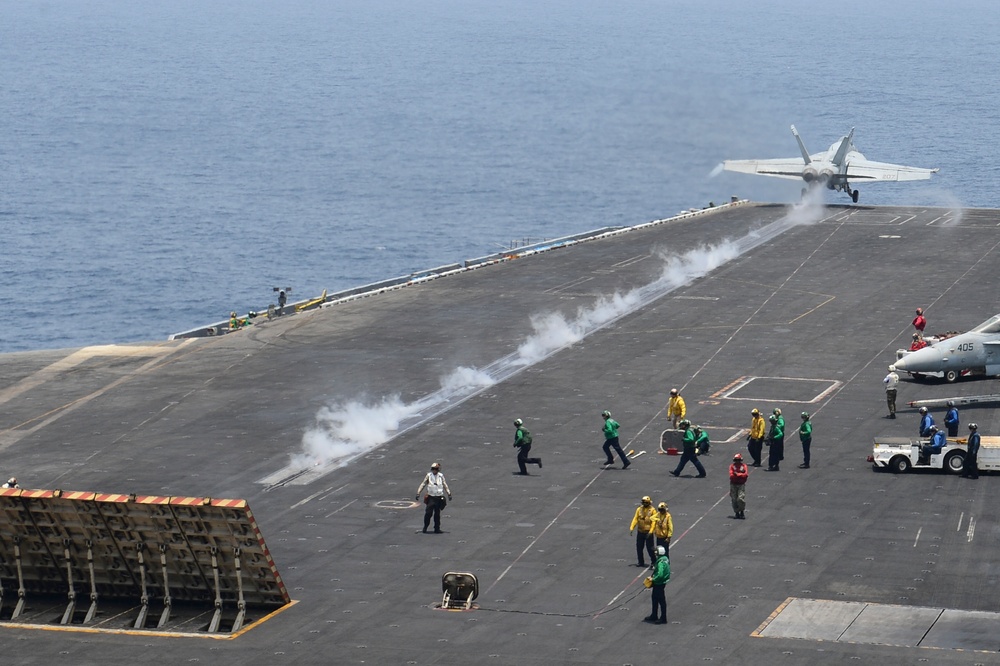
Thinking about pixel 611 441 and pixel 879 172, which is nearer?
pixel 611 441

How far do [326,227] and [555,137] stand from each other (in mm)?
55693

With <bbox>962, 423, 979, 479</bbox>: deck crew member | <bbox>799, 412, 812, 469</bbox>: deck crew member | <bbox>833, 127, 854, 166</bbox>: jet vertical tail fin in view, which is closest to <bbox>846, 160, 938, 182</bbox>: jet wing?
<bbox>833, 127, 854, 166</bbox>: jet vertical tail fin

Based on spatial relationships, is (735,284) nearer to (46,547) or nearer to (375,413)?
(375,413)

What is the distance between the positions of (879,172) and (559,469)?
6265 centimetres

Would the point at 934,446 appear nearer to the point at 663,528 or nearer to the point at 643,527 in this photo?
the point at 643,527

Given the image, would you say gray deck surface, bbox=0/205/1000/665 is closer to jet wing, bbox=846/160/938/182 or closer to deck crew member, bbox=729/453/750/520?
deck crew member, bbox=729/453/750/520

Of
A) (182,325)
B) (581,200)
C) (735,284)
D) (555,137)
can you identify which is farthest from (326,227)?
(735,284)

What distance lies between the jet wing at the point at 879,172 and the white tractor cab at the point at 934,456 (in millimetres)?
58417

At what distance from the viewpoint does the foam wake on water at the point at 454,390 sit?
143ft

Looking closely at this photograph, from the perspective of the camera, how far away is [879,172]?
98250 millimetres

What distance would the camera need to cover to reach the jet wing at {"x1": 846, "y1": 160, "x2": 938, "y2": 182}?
320ft

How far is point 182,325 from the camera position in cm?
10150

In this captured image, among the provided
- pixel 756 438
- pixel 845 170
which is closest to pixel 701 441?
pixel 756 438

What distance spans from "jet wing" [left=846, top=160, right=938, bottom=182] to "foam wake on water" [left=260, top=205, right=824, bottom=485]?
22668 mm
